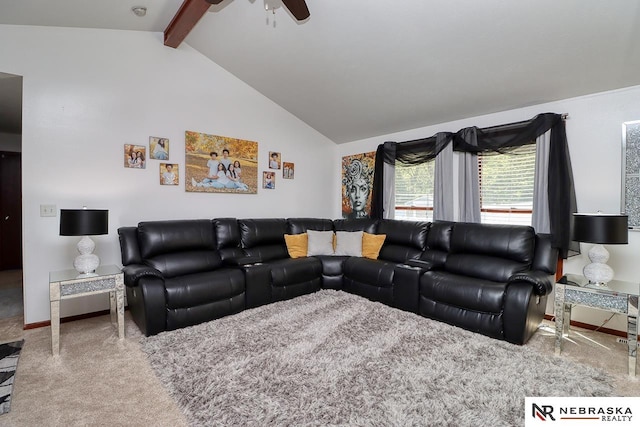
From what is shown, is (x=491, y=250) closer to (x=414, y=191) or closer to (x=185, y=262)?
(x=414, y=191)

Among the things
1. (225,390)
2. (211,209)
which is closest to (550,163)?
(225,390)

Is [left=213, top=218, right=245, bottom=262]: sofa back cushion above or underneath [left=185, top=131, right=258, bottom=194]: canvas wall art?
underneath

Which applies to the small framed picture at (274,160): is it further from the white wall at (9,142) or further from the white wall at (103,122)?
the white wall at (9,142)

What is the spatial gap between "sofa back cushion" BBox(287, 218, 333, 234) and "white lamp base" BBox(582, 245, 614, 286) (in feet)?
9.73

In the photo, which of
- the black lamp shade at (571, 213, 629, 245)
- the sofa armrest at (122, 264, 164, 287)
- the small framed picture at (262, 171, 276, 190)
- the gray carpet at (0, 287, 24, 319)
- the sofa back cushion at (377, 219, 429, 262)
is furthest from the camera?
the small framed picture at (262, 171, 276, 190)

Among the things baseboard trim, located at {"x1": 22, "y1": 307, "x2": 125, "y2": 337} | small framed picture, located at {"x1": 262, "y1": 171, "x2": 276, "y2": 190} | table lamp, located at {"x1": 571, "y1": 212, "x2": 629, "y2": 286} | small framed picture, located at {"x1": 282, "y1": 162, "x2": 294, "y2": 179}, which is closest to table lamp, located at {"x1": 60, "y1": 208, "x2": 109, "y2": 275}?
baseboard trim, located at {"x1": 22, "y1": 307, "x2": 125, "y2": 337}

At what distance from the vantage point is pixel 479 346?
8.09 ft

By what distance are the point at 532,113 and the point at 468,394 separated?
300 cm

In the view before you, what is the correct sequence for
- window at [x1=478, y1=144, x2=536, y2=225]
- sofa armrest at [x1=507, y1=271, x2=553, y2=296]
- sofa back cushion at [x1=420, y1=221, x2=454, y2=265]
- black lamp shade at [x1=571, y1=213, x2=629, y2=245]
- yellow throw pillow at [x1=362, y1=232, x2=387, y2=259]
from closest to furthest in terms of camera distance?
black lamp shade at [x1=571, y1=213, x2=629, y2=245] < sofa armrest at [x1=507, y1=271, x2=553, y2=296] < window at [x1=478, y1=144, x2=536, y2=225] < sofa back cushion at [x1=420, y1=221, x2=454, y2=265] < yellow throw pillow at [x1=362, y1=232, x2=387, y2=259]

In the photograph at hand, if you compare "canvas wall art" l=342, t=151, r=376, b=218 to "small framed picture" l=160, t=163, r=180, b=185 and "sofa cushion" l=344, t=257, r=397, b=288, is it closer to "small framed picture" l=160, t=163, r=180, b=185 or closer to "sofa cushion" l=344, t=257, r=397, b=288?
"sofa cushion" l=344, t=257, r=397, b=288

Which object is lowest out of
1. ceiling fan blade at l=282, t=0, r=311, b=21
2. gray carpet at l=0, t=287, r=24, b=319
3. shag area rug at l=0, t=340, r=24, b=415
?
shag area rug at l=0, t=340, r=24, b=415

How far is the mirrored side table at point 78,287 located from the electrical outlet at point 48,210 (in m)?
0.70

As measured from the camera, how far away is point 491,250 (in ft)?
10.4

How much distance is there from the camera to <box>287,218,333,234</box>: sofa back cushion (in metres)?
4.31
